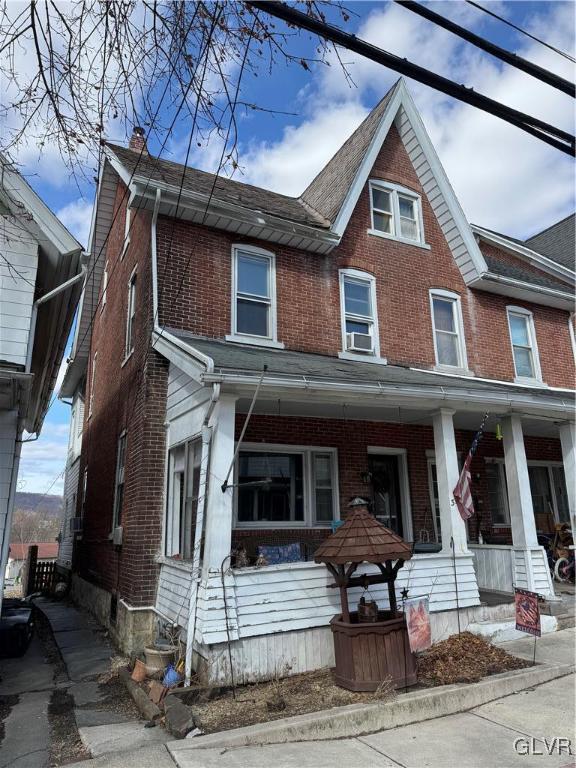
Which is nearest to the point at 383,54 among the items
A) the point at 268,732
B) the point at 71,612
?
the point at 268,732

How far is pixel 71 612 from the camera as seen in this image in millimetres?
12195

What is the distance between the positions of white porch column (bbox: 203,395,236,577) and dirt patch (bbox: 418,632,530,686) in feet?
8.64

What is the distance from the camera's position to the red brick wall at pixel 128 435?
26.7 feet

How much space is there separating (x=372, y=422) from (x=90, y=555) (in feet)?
23.5

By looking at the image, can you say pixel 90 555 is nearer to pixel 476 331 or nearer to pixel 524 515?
pixel 524 515

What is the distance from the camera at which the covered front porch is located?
6.10m

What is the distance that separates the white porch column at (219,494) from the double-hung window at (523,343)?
876 cm

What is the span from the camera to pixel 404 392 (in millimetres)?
7449

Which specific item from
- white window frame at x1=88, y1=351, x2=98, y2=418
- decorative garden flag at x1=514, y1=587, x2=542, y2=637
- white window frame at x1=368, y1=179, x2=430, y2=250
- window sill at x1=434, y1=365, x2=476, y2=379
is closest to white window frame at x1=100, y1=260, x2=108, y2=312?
white window frame at x1=88, y1=351, x2=98, y2=418

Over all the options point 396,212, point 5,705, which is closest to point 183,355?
point 5,705

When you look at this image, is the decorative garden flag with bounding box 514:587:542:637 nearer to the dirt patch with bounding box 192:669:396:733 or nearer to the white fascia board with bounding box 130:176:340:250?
the dirt patch with bounding box 192:669:396:733

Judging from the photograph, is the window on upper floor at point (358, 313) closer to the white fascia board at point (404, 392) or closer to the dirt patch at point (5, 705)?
Result: the white fascia board at point (404, 392)
